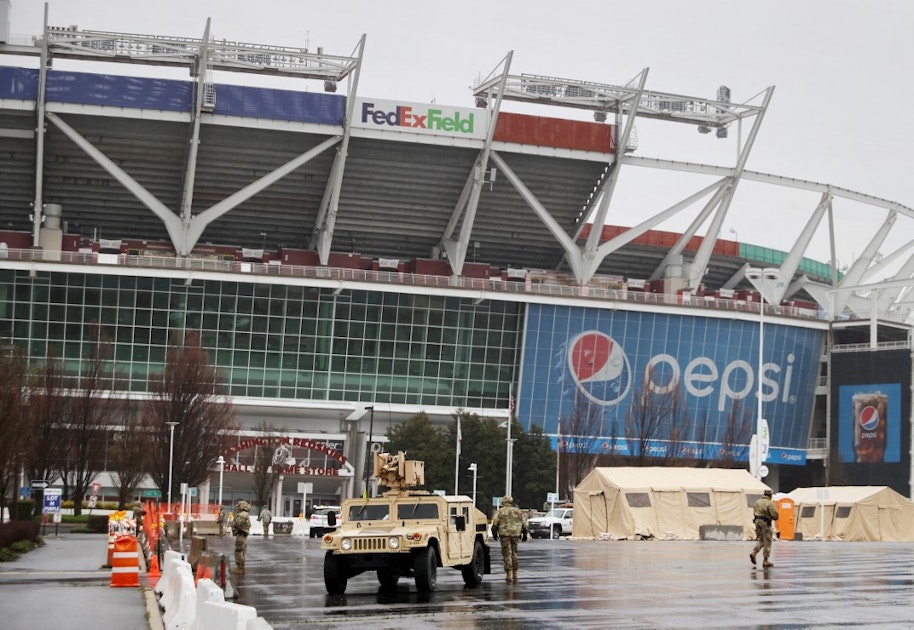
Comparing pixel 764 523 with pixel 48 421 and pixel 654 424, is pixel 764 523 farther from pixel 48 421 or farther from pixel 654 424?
pixel 654 424

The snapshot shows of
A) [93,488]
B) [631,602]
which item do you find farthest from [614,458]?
[631,602]

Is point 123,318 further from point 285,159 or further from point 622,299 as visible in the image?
point 622,299

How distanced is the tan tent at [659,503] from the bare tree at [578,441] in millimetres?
27676

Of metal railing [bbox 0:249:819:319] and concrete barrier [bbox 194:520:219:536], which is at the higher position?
metal railing [bbox 0:249:819:319]

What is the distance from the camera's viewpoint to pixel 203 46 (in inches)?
3189

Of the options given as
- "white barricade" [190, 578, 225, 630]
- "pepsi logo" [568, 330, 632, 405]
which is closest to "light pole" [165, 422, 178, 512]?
"pepsi logo" [568, 330, 632, 405]

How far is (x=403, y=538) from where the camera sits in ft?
74.6

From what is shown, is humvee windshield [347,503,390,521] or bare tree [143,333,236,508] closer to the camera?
humvee windshield [347,503,390,521]

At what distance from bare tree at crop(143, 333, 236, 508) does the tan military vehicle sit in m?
40.7

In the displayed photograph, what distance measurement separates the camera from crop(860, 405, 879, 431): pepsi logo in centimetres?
9956

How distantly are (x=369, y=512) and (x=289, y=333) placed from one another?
231 ft

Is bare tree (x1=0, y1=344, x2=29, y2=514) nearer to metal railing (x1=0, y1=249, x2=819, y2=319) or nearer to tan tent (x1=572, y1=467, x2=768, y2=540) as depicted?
tan tent (x1=572, y1=467, x2=768, y2=540)

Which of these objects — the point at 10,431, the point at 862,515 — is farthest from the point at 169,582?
the point at 862,515

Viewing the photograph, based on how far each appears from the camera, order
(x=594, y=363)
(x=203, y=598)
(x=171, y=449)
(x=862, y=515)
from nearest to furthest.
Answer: (x=203, y=598)
(x=862, y=515)
(x=171, y=449)
(x=594, y=363)
